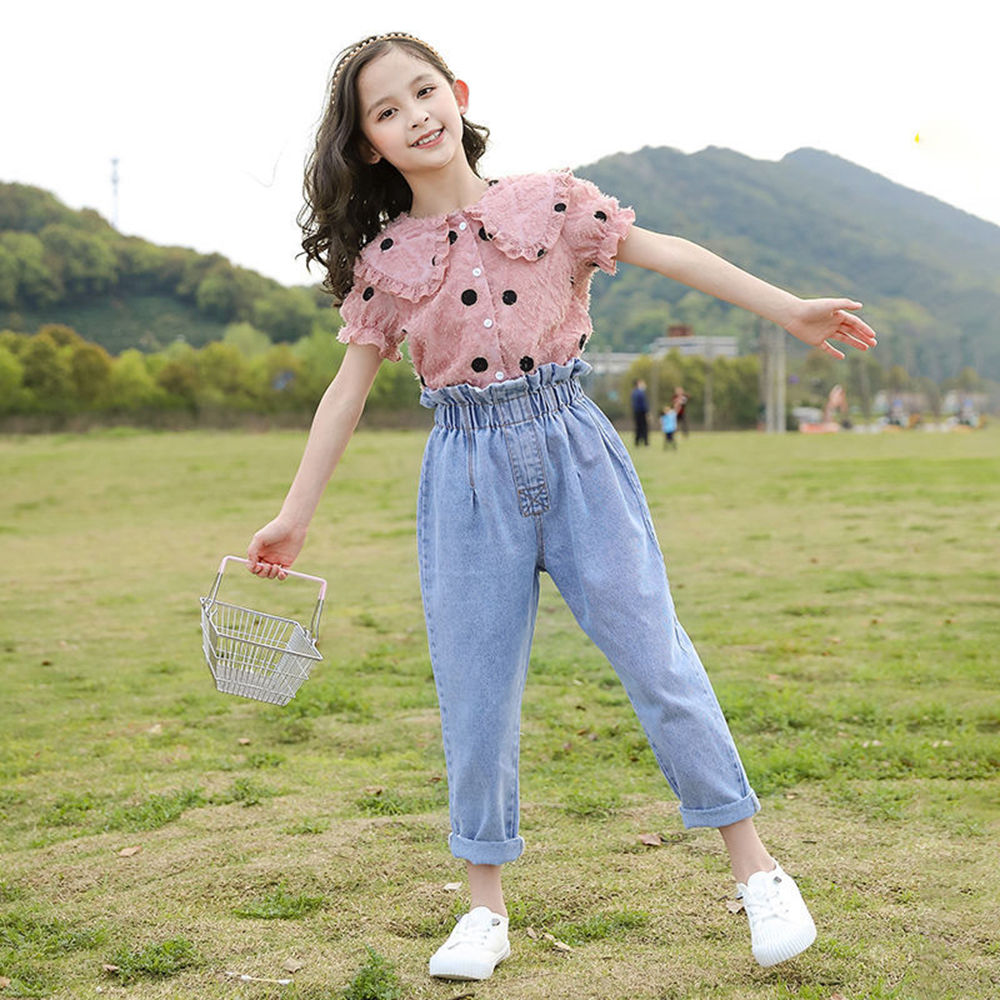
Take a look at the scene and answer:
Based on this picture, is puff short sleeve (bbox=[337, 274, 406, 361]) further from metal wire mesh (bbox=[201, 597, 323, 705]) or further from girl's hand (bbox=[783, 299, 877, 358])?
girl's hand (bbox=[783, 299, 877, 358])

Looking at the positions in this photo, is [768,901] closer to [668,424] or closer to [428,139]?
[428,139]

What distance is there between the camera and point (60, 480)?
20703 millimetres

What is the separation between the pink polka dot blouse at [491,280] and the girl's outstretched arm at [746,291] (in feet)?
0.21

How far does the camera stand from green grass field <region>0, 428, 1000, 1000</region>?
8.77 feet

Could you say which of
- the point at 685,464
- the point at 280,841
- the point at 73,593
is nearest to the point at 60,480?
the point at 685,464

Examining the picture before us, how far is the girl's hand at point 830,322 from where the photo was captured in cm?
261

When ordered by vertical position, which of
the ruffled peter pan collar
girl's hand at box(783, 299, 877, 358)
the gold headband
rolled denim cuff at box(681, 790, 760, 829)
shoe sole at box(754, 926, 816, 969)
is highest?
the gold headband

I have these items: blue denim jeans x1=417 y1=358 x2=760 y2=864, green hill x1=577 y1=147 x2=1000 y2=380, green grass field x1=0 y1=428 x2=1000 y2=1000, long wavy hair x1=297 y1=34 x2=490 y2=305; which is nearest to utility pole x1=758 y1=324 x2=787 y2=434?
green hill x1=577 y1=147 x2=1000 y2=380

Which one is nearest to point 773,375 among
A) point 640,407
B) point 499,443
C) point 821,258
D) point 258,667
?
point 821,258

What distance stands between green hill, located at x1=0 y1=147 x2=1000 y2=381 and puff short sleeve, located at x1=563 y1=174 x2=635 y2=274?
6164cm

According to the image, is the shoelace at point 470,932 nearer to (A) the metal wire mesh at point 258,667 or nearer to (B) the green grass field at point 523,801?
(B) the green grass field at point 523,801

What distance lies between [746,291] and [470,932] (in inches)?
57.4

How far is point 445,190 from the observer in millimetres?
2744

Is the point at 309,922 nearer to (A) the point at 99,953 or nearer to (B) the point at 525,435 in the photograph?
(A) the point at 99,953
